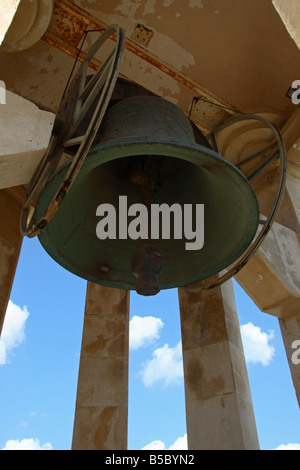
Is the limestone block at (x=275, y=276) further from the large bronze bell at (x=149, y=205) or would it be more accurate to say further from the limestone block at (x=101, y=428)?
the limestone block at (x=101, y=428)

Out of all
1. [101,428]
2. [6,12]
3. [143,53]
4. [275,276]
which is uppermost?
[143,53]

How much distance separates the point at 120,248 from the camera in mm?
2865

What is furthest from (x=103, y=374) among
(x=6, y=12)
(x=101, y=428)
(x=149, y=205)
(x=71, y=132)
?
(x=6, y=12)

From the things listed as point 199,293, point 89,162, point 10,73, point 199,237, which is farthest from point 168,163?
point 10,73

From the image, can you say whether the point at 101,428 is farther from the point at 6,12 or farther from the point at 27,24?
the point at 27,24

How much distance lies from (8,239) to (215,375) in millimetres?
2093

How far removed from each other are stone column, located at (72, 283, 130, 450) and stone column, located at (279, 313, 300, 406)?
1.39 m

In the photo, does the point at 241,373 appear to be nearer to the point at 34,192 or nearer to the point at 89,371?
the point at 89,371

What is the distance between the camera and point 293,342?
338cm

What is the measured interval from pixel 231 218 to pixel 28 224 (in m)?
1.13

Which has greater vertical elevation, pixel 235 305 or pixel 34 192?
pixel 235 305

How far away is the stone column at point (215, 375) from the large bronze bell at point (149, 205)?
3.97 ft

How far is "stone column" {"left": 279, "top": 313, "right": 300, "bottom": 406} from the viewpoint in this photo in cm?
322

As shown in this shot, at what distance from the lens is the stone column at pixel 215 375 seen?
3279 mm
